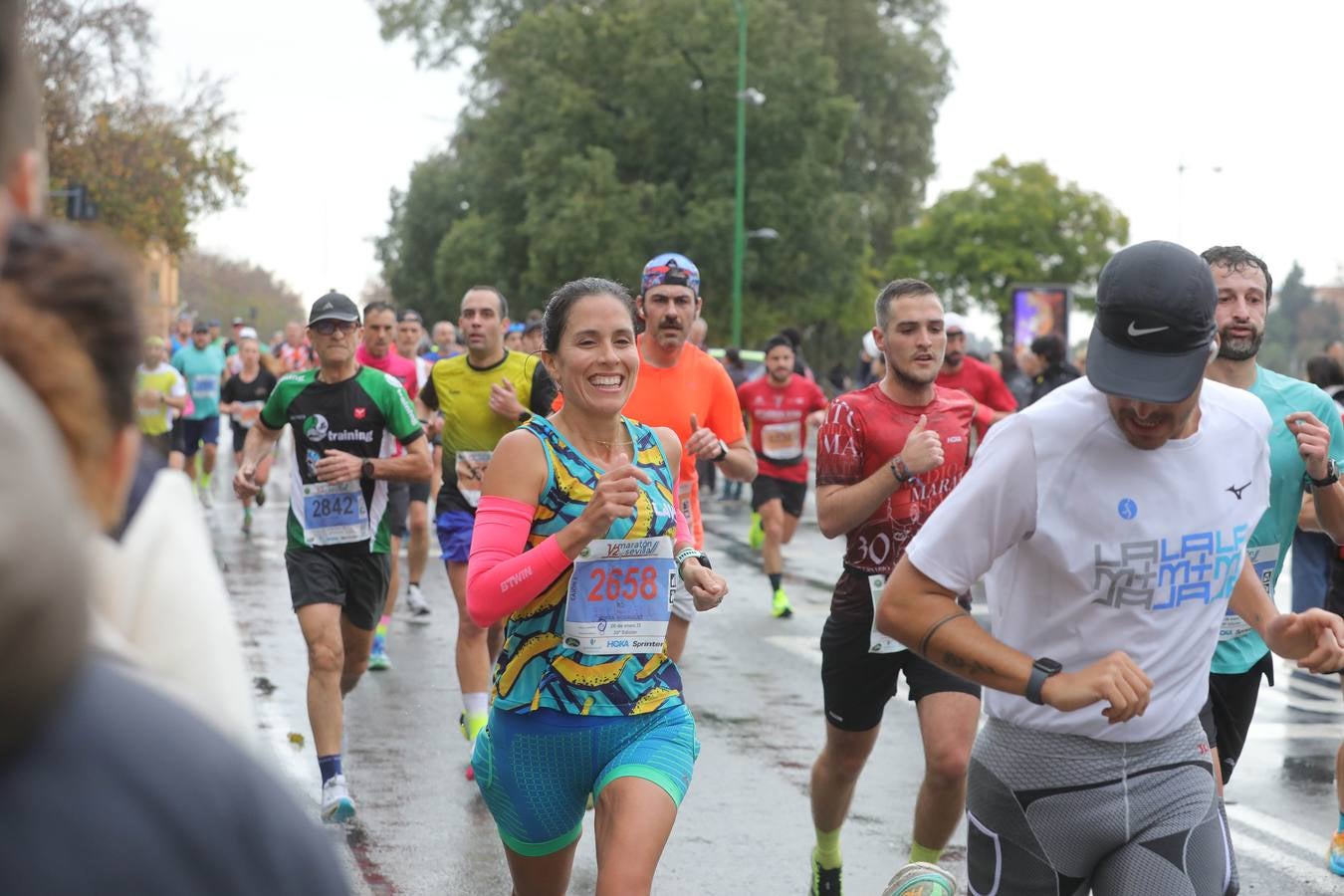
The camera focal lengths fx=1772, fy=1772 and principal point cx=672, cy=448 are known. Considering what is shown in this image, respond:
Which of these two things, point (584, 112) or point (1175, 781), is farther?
point (584, 112)

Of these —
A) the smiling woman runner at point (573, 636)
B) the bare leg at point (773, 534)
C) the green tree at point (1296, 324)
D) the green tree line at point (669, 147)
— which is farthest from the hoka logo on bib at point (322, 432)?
the green tree at point (1296, 324)

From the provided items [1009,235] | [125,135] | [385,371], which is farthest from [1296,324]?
[385,371]

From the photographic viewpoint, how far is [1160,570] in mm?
3523

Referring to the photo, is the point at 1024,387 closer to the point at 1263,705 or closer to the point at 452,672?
the point at 1263,705

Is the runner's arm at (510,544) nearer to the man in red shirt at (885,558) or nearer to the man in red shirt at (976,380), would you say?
the man in red shirt at (885,558)

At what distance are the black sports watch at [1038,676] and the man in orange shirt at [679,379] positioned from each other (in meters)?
4.16

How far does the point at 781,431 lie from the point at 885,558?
9.44 m

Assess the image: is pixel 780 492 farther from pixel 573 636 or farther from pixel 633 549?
pixel 573 636

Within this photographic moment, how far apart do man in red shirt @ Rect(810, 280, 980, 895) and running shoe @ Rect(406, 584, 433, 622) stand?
7193 mm

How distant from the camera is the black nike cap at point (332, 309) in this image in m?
7.66

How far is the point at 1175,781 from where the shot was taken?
11.8 ft

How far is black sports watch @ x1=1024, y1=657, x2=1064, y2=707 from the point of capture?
3.32 meters

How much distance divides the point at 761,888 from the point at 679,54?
40.9m

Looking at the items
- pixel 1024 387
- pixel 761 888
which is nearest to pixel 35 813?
pixel 761 888
